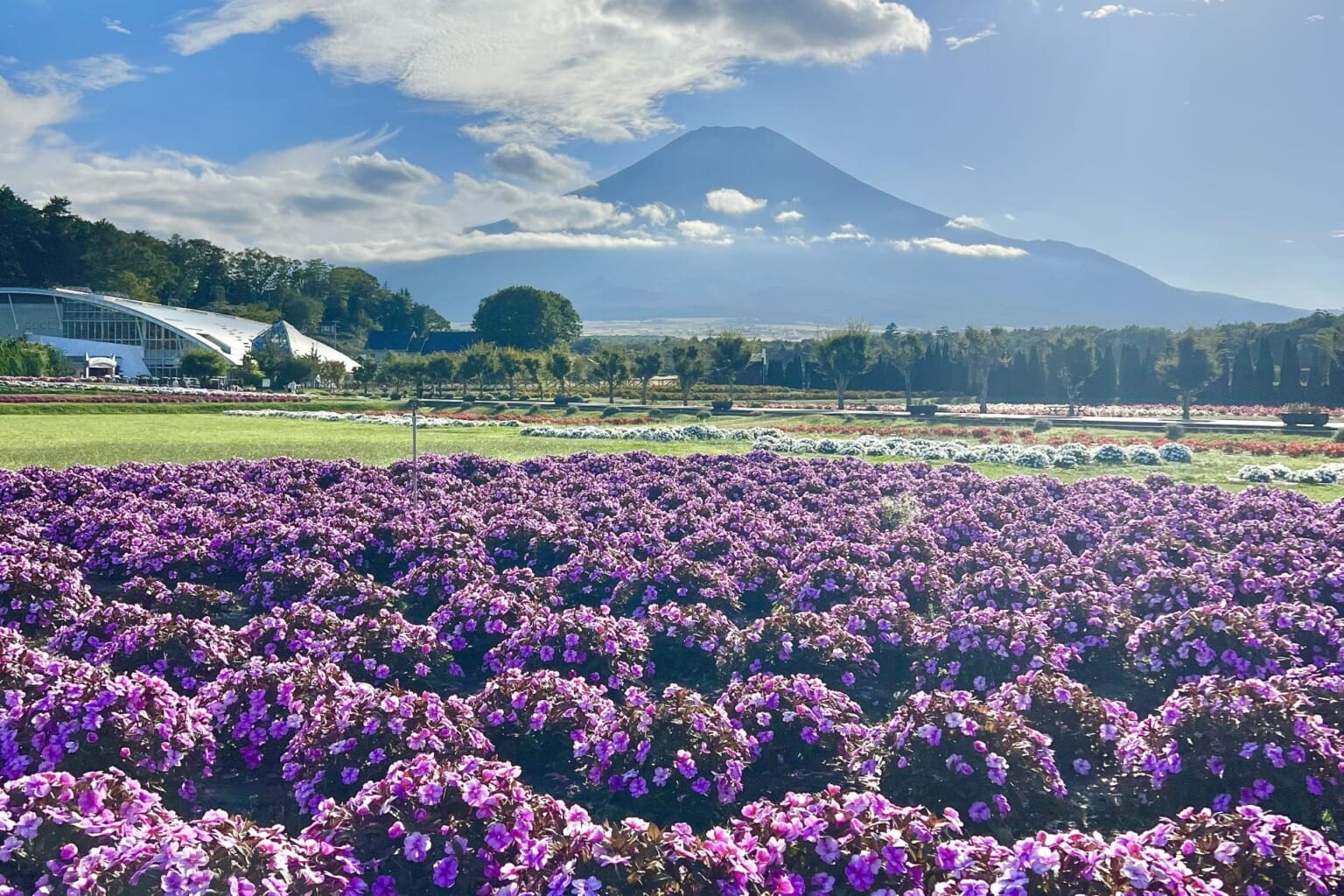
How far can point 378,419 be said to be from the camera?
43.6 meters

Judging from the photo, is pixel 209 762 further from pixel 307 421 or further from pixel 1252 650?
pixel 307 421

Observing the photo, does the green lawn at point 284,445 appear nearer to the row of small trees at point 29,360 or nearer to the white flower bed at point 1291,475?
the white flower bed at point 1291,475

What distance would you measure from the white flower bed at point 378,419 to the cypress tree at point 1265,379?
4892 cm

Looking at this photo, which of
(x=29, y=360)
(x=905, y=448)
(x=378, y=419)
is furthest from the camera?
(x=29, y=360)

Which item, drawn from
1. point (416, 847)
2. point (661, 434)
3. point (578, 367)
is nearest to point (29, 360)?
point (578, 367)

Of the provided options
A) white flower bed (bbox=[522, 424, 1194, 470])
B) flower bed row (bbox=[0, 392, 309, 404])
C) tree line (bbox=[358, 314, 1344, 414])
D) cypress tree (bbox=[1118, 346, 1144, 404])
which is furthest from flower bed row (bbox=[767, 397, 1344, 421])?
flower bed row (bbox=[0, 392, 309, 404])

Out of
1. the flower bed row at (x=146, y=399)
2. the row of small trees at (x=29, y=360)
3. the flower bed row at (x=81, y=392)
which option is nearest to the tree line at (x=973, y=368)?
the flower bed row at (x=146, y=399)

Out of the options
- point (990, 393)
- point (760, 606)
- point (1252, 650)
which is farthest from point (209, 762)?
point (990, 393)

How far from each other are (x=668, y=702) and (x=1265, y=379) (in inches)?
2617

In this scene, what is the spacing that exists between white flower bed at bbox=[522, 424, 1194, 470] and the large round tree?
94.3 metres

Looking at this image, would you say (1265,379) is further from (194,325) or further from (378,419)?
(194,325)

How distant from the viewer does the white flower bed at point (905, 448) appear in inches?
928

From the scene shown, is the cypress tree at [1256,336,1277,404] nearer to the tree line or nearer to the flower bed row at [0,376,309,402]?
the tree line

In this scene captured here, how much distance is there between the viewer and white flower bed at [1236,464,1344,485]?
19156 mm
